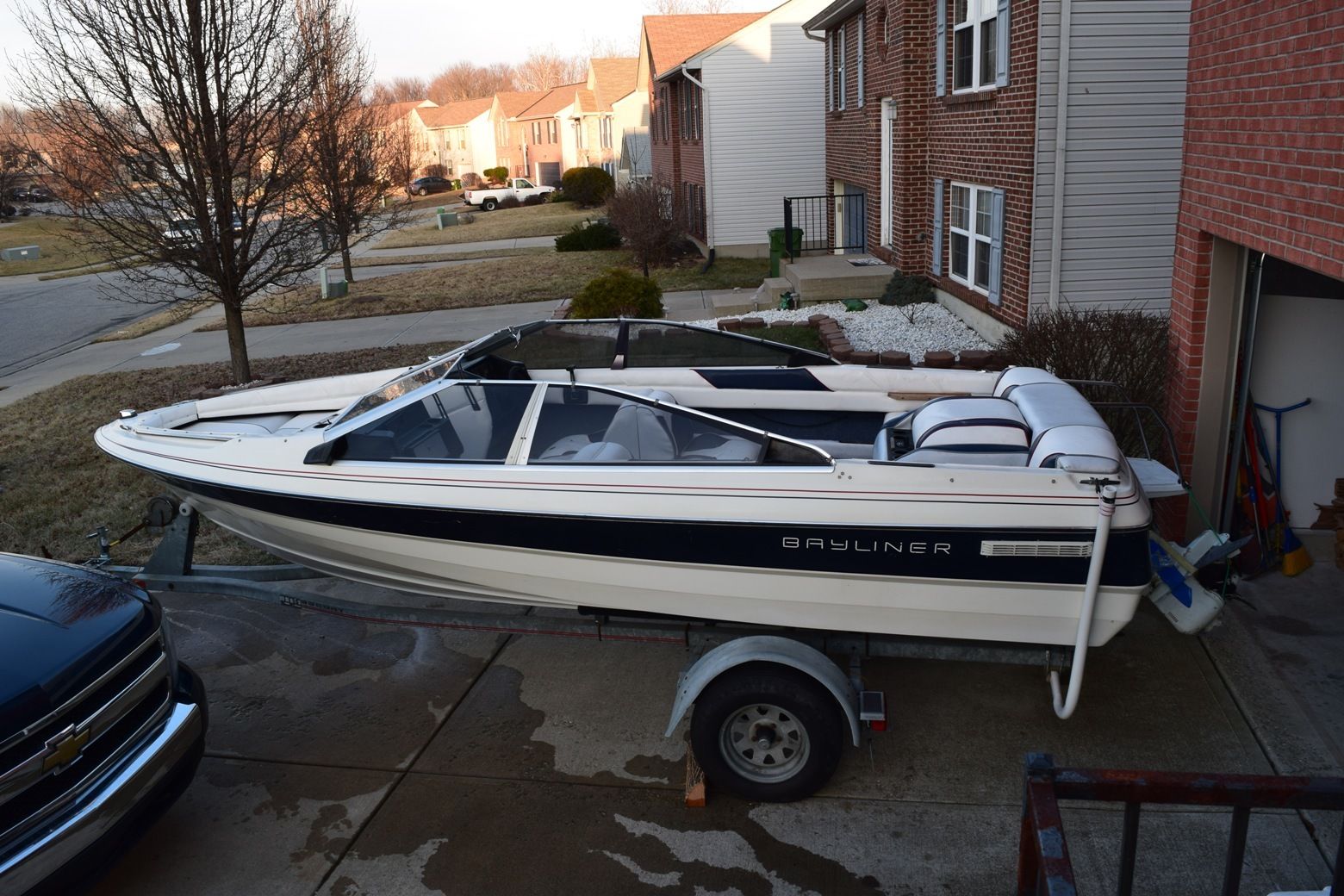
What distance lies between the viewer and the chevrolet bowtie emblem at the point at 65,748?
3529mm

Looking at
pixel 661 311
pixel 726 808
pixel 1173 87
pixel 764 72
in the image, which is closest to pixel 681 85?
pixel 764 72

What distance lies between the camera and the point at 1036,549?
13.4 feet

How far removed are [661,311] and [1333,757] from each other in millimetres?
11207

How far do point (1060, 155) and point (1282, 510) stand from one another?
192 inches

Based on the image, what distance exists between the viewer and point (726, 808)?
4.47 metres

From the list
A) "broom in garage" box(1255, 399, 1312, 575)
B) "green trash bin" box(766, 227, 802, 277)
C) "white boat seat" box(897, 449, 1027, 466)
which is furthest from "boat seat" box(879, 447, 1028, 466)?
"green trash bin" box(766, 227, 802, 277)

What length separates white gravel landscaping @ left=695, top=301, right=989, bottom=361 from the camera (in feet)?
39.2

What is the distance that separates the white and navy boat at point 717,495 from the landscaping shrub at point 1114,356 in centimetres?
165

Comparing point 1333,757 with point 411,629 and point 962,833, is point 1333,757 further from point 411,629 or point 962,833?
point 411,629

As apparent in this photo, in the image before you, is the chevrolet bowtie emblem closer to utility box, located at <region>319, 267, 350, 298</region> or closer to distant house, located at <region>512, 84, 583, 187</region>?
utility box, located at <region>319, 267, 350, 298</region>

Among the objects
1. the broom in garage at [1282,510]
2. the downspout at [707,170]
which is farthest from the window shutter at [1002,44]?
the downspout at [707,170]

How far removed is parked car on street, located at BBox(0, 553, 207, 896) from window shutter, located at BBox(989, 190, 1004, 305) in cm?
926

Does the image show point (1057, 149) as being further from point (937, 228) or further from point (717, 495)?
point (717, 495)

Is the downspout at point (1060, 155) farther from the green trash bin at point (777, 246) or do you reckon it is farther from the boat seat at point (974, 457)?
the green trash bin at point (777, 246)
